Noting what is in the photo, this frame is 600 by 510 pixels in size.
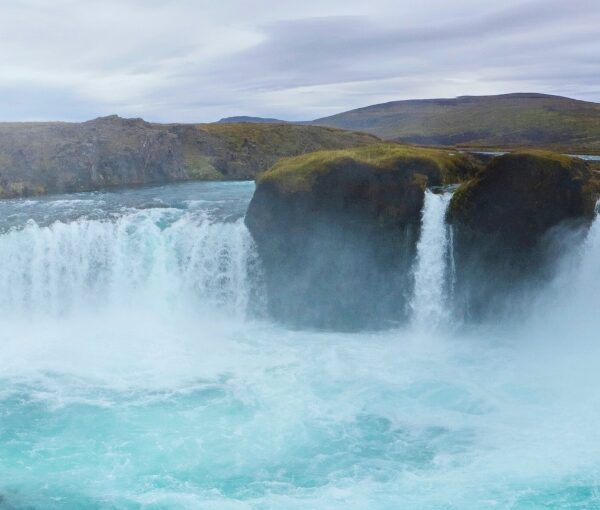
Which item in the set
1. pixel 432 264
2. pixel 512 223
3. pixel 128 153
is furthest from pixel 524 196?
pixel 128 153

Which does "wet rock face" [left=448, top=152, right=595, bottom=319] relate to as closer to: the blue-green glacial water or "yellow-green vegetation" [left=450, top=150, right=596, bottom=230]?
"yellow-green vegetation" [left=450, top=150, right=596, bottom=230]

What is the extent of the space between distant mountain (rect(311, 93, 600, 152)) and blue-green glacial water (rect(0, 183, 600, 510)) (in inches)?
2236

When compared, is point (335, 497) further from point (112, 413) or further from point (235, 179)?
point (235, 179)

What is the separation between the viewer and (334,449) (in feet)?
53.1

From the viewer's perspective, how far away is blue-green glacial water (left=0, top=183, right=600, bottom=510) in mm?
14586

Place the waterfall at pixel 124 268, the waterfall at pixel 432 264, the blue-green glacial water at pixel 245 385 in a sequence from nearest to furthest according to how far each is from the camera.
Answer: the blue-green glacial water at pixel 245 385
the waterfall at pixel 432 264
the waterfall at pixel 124 268

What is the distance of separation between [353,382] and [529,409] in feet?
17.2

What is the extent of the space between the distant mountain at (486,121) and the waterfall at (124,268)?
5717 cm

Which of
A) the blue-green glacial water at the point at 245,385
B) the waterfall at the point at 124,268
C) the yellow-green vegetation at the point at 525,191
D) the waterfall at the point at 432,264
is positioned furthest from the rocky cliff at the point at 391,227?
the waterfall at the point at 124,268

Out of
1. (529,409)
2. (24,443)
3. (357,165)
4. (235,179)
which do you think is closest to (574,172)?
(357,165)

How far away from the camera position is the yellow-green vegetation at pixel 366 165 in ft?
82.4

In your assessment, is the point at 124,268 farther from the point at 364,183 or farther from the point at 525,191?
the point at 525,191

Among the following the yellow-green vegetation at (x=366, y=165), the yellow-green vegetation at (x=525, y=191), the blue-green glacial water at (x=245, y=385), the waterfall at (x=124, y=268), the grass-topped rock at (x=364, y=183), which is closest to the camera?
the blue-green glacial water at (x=245, y=385)

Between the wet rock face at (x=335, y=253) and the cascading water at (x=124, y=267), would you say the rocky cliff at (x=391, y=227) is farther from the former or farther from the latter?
the cascading water at (x=124, y=267)
